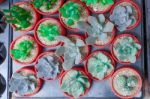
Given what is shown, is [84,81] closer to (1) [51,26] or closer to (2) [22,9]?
(1) [51,26]

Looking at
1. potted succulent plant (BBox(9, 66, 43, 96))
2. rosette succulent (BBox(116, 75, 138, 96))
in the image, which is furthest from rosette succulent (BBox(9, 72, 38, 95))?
rosette succulent (BBox(116, 75, 138, 96))

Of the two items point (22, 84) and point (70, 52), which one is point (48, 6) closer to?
point (70, 52)

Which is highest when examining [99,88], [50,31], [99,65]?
[50,31]

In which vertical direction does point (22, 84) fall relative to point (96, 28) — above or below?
below

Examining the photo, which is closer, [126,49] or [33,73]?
[126,49]

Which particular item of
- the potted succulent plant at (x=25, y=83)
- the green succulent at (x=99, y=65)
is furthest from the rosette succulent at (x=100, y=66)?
the potted succulent plant at (x=25, y=83)

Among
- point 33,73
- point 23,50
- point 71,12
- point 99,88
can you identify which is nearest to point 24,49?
A: point 23,50

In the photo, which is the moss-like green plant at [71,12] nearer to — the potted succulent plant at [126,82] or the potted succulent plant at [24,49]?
the potted succulent plant at [24,49]
